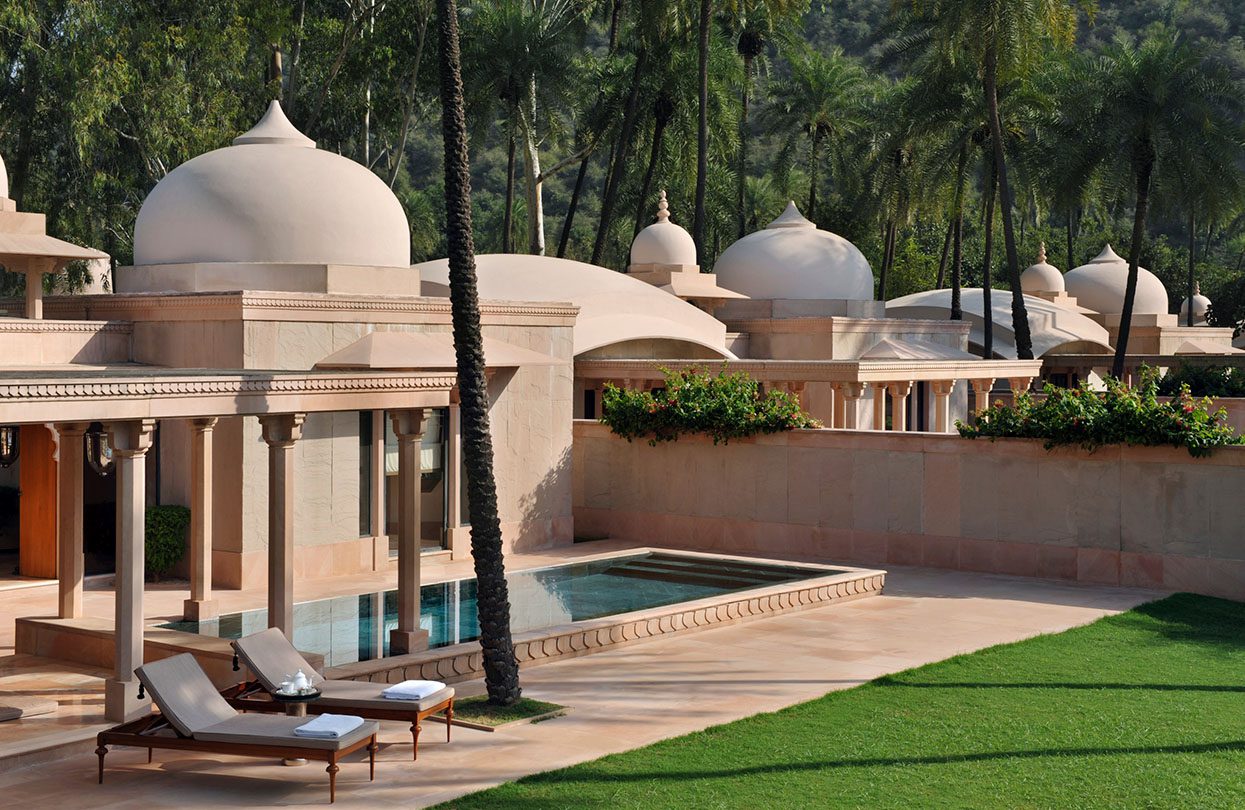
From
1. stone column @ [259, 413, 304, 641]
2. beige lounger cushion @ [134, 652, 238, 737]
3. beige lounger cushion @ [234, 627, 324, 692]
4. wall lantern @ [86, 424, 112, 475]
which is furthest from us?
wall lantern @ [86, 424, 112, 475]

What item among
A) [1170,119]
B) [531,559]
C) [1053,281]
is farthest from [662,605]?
[1053,281]

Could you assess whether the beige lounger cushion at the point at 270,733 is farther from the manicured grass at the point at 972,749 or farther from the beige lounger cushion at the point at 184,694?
the manicured grass at the point at 972,749

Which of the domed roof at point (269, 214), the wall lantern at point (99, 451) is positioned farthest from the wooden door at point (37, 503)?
the domed roof at point (269, 214)

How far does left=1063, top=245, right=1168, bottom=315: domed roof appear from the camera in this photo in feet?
165

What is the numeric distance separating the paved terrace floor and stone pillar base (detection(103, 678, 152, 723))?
719 millimetres

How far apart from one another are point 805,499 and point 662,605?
5.64 m

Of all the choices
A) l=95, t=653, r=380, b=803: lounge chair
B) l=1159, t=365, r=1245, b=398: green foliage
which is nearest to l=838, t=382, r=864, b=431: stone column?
l=1159, t=365, r=1245, b=398: green foliage

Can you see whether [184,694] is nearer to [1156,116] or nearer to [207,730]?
[207,730]

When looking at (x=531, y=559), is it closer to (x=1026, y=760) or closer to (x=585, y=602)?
(x=585, y=602)

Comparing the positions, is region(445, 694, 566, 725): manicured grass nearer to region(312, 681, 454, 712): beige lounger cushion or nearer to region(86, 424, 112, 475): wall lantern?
region(312, 681, 454, 712): beige lounger cushion

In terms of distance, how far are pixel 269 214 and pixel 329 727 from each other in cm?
1236

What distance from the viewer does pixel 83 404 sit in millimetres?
10273

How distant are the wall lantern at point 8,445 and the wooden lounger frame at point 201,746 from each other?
8.15 m

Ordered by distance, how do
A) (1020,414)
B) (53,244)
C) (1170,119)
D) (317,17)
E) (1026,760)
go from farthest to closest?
(317,17) < (1170,119) < (53,244) < (1020,414) < (1026,760)
